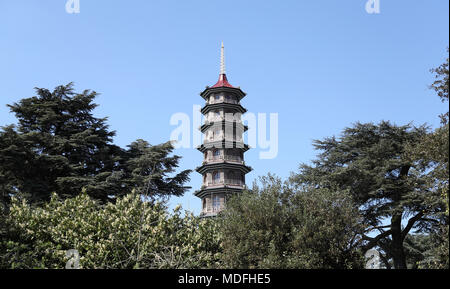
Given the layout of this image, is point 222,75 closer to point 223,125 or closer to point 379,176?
point 223,125

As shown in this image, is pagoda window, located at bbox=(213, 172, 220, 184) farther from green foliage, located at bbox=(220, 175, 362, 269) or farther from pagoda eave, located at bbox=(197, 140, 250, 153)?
green foliage, located at bbox=(220, 175, 362, 269)

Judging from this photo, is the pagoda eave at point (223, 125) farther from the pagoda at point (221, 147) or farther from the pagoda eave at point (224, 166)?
the pagoda eave at point (224, 166)

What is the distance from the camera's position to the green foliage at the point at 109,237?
16047mm

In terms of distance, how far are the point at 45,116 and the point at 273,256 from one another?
66.9ft

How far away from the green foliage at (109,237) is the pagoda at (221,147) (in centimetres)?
2427

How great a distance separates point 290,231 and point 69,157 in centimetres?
1814

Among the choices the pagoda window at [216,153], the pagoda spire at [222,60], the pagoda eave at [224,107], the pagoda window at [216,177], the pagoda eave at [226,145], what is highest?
the pagoda spire at [222,60]

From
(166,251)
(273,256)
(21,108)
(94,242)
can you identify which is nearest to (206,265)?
(166,251)

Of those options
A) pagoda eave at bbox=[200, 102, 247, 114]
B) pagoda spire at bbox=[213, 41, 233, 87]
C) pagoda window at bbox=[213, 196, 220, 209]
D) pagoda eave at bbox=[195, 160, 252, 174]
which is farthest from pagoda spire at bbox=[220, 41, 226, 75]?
pagoda window at bbox=[213, 196, 220, 209]

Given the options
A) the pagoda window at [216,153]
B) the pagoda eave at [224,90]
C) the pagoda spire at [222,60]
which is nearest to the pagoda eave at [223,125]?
the pagoda window at [216,153]

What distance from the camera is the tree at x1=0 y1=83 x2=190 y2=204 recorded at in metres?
27.3

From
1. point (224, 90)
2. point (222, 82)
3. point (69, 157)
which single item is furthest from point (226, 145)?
point (69, 157)

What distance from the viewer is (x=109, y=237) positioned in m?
16.3
